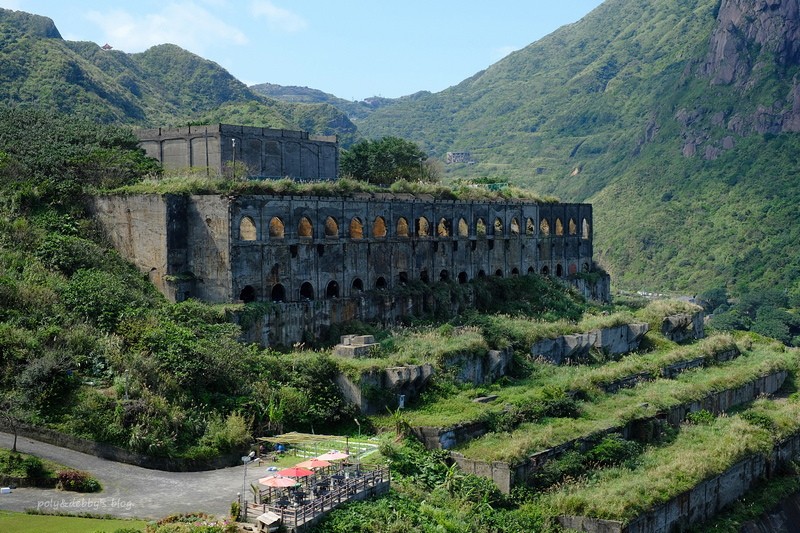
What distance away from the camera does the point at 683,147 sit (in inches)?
4070

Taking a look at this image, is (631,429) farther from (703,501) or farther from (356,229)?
(356,229)

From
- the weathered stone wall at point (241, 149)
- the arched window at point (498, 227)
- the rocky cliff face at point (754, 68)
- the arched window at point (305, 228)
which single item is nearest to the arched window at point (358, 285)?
the arched window at point (305, 228)

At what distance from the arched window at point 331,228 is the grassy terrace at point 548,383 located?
1049 cm

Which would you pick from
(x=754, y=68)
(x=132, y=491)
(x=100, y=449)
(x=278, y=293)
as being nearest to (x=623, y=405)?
(x=278, y=293)

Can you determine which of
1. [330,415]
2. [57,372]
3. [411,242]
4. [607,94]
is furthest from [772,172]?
[57,372]

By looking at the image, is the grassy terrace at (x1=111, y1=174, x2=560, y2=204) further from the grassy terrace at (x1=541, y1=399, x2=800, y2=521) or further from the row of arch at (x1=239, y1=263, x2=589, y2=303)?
Result: the grassy terrace at (x1=541, y1=399, x2=800, y2=521)

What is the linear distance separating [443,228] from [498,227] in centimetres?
495

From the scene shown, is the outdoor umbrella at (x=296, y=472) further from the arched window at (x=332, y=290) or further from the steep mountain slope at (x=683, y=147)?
the steep mountain slope at (x=683, y=147)

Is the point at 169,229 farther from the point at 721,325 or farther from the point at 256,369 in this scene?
the point at 721,325

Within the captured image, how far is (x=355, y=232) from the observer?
3712cm

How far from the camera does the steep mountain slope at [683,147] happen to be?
88688mm

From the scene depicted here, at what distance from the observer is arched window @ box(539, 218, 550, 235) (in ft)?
162

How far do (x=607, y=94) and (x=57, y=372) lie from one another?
130 meters

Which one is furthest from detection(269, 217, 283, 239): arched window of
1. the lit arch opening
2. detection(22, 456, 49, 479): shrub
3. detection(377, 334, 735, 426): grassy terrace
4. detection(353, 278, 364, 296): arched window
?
detection(22, 456, 49, 479): shrub
